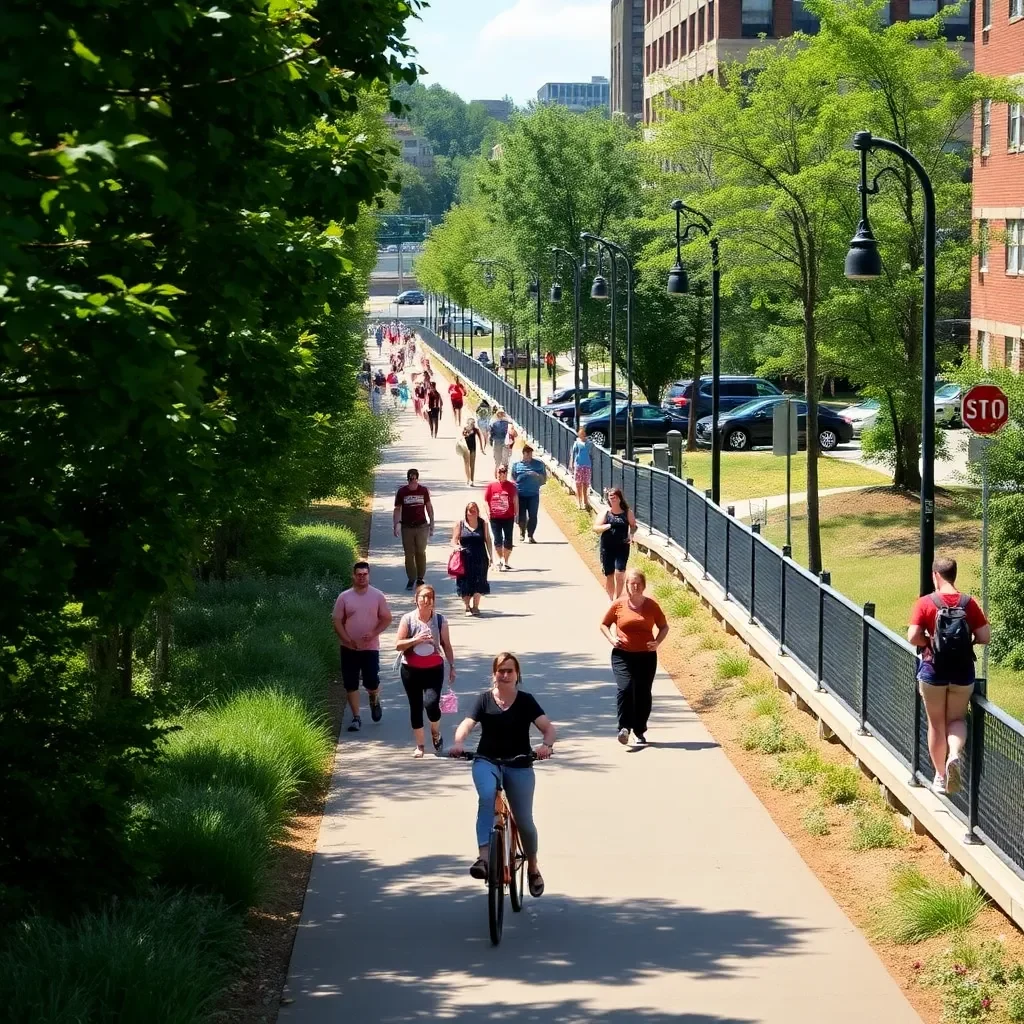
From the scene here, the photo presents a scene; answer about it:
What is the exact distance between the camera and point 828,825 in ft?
41.8

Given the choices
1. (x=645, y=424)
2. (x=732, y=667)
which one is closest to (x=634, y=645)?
(x=732, y=667)

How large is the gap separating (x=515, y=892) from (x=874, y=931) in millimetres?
2078

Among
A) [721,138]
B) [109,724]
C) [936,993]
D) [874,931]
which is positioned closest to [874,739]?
[874,931]

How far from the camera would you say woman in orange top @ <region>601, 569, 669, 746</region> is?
15.0m

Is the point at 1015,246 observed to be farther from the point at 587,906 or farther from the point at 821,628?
the point at 587,906

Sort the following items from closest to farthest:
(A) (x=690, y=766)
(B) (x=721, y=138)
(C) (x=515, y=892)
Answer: (C) (x=515, y=892) → (A) (x=690, y=766) → (B) (x=721, y=138)

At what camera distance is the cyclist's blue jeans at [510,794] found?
411 inches

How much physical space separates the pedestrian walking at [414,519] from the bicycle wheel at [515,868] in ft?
37.7

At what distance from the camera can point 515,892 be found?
1077 centimetres

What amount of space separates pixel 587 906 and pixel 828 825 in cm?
246

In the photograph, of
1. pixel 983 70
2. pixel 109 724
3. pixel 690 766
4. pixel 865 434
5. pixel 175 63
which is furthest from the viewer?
pixel 983 70

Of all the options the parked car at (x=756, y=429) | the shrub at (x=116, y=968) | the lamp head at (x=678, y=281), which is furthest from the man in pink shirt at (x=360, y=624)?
the parked car at (x=756, y=429)

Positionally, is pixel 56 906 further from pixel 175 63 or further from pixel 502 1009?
pixel 175 63

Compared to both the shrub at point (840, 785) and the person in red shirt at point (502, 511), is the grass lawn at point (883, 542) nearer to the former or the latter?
the person in red shirt at point (502, 511)
